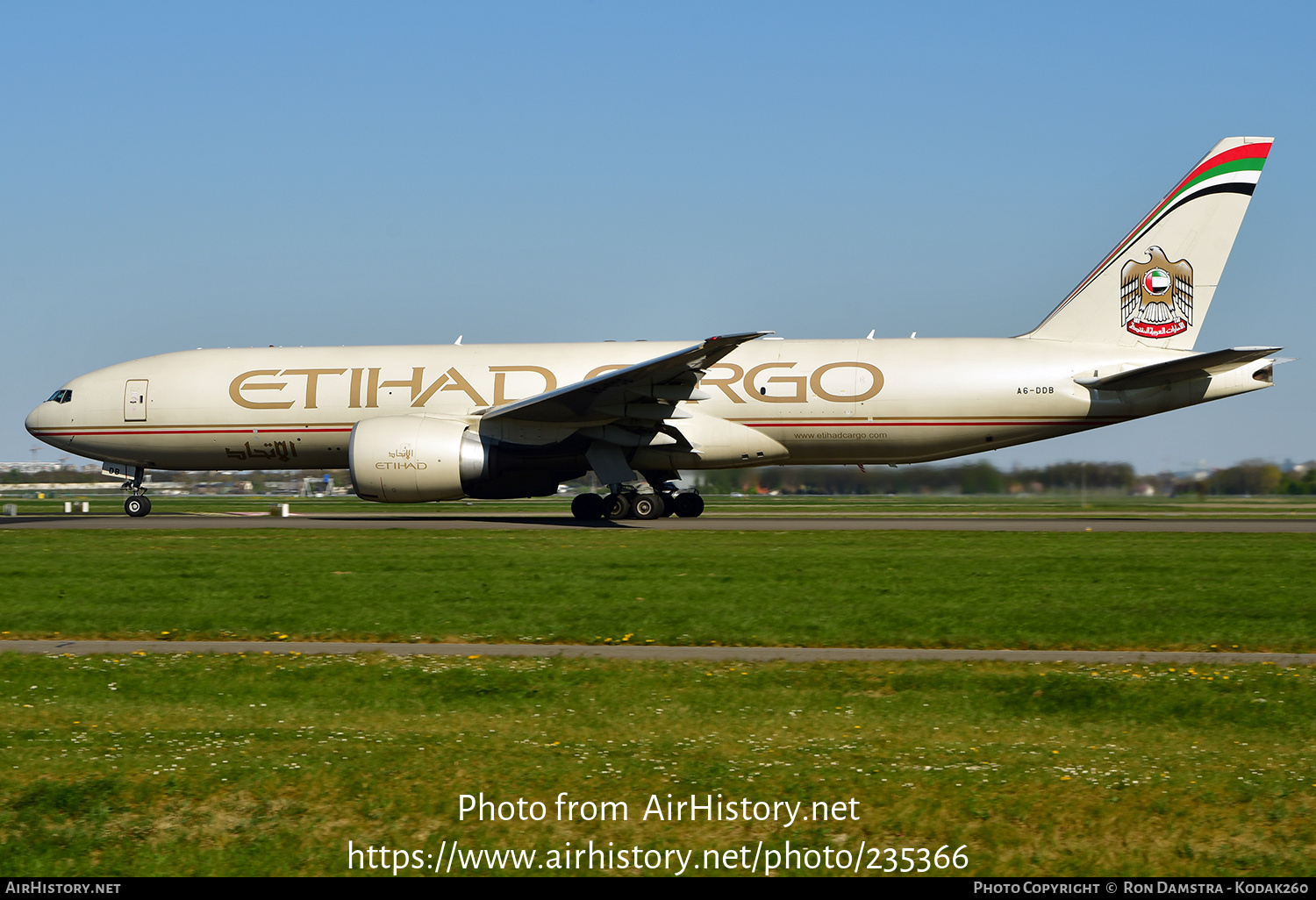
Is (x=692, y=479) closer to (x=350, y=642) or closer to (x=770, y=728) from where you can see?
(x=350, y=642)

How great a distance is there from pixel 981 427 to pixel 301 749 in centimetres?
2232

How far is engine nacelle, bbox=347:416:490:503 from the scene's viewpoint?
81.1ft

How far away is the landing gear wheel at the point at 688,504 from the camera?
28297mm

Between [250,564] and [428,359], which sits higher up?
[428,359]

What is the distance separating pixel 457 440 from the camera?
25016 mm

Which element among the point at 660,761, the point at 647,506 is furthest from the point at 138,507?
the point at 660,761

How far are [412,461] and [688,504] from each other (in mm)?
7238

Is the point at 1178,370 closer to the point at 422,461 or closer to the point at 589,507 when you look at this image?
the point at 589,507

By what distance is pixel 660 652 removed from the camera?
34.6 ft

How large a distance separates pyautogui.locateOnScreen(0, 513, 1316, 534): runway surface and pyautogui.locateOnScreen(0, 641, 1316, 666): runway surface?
42.1 ft

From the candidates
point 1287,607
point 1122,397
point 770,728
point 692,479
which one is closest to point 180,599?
point 770,728

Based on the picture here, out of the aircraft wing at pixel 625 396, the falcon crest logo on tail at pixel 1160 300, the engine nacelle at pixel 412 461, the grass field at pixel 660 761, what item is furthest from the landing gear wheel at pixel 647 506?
the grass field at pixel 660 761

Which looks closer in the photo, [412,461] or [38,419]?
[412,461]

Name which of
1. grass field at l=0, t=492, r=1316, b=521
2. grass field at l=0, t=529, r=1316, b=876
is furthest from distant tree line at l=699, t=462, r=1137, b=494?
grass field at l=0, t=529, r=1316, b=876
